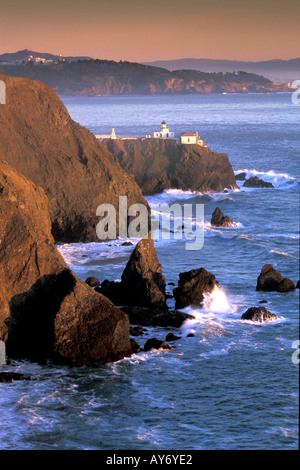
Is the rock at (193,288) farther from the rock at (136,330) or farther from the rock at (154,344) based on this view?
the rock at (154,344)

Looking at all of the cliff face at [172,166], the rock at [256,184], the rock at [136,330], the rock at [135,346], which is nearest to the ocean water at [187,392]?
the rock at [135,346]

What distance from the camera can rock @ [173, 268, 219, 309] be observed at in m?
44.2

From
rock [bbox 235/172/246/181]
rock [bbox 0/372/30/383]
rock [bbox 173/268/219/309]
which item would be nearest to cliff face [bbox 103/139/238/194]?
rock [bbox 235/172/246/181]

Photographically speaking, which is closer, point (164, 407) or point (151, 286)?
point (164, 407)

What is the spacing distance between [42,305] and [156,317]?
7405 millimetres

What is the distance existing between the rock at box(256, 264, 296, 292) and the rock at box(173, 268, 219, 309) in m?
4.11

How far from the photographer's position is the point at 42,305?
36812 millimetres

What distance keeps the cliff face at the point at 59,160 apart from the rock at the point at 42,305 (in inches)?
983

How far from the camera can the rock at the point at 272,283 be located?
47594 mm

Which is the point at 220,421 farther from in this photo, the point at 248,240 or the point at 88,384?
the point at 248,240

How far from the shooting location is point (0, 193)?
36812 millimetres

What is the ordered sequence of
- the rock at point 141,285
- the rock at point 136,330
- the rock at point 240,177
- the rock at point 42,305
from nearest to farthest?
the rock at point 42,305, the rock at point 136,330, the rock at point 141,285, the rock at point 240,177

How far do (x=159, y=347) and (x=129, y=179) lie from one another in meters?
34.8
